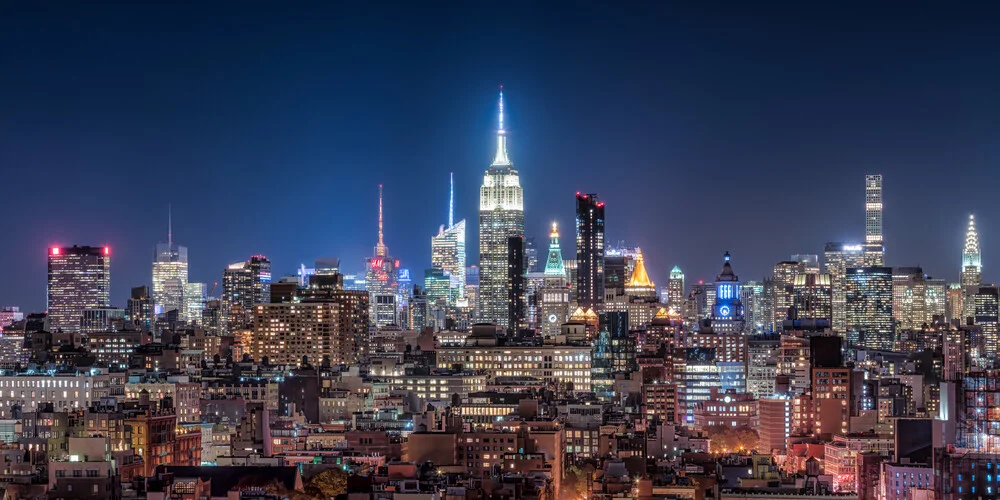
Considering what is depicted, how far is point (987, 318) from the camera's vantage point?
167875 mm

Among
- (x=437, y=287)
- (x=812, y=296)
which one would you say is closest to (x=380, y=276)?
(x=437, y=287)

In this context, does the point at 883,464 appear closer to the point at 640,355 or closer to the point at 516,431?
the point at 516,431

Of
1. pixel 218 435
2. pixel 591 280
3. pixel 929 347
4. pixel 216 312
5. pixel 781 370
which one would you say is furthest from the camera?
pixel 591 280

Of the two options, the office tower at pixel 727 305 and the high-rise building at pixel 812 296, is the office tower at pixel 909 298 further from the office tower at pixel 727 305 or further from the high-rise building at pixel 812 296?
the office tower at pixel 727 305

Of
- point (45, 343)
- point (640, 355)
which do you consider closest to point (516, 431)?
point (640, 355)

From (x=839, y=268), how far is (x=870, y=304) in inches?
618

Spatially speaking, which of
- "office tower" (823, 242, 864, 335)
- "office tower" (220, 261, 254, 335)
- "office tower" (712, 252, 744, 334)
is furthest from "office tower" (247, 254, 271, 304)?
"office tower" (823, 242, 864, 335)

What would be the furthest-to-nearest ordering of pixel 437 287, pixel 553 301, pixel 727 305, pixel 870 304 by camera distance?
pixel 437 287
pixel 870 304
pixel 553 301
pixel 727 305

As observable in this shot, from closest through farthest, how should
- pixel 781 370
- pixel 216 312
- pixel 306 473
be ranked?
pixel 306 473
pixel 781 370
pixel 216 312

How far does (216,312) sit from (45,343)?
4124 cm

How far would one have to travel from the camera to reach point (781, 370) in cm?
10969

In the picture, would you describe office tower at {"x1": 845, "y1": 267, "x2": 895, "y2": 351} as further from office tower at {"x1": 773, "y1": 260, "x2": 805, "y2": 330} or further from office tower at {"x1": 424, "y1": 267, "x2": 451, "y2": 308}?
office tower at {"x1": 424, "y1": 267, "x2": 451, "y2": 308}

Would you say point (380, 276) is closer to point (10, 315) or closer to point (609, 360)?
point (10, 315)

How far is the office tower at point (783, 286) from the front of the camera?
175 m
